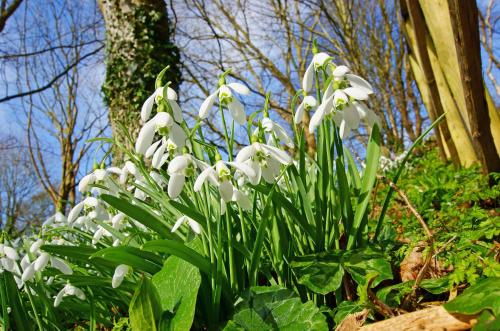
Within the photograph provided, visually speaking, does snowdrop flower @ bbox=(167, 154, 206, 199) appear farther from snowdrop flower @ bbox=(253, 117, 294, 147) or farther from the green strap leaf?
the green strap leaf

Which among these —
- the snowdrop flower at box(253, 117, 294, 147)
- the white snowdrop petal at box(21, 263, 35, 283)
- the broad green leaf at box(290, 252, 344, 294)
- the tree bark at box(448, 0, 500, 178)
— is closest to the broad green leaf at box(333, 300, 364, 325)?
the broad green leaf at box(290, 252, 344, 294)

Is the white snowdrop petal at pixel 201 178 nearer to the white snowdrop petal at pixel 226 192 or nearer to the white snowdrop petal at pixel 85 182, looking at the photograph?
the white snowdrop petal at pixel 226 192

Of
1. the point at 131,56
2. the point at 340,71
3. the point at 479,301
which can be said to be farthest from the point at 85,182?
the point at 131,56

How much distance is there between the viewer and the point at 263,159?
3.71ft

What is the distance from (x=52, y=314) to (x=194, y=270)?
0.80 meters

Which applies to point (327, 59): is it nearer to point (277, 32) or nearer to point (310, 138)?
point (310, 138)

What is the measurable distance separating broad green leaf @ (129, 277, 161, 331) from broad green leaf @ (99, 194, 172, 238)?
0.87ft

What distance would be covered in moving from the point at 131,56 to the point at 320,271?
12.5ft

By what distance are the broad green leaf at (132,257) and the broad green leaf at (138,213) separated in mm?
81

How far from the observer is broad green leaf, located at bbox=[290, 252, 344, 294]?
107 centimetres

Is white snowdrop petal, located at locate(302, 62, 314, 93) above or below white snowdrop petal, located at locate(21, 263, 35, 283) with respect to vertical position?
above

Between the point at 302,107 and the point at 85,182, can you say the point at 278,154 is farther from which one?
the point at 85,182

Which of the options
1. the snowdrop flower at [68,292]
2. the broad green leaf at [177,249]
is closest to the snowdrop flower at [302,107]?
the broad green leaf at [177,249]

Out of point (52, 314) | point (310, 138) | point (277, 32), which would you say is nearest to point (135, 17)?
point (52, 314)
